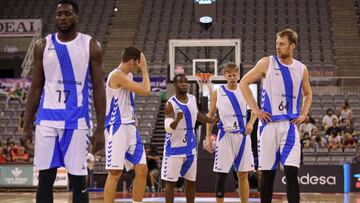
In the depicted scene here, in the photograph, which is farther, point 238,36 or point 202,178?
point 238,36

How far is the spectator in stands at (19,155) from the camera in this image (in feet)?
57.0

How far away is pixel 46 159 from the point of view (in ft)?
15.7

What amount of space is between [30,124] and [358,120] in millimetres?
16466

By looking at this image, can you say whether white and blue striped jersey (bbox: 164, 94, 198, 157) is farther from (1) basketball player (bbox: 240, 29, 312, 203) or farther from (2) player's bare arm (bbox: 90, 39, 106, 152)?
(2) player's bare arm (bbox: 90, 39, 106, 152)

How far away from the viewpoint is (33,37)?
91.6 ft

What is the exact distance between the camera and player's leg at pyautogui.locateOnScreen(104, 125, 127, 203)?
732cm

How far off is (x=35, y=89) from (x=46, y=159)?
551mm

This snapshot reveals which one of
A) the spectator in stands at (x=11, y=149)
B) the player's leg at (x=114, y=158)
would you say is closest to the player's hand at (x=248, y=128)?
the player's leg at (x=114, y=158)

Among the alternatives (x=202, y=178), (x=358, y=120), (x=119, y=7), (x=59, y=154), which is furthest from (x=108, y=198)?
(x=119, y=7)

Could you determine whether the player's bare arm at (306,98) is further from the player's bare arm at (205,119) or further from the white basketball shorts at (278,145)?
the player's bare arm at (205,119)

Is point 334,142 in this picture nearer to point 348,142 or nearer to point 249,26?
point 348,142

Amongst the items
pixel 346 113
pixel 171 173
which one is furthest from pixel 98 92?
pixel 346 113

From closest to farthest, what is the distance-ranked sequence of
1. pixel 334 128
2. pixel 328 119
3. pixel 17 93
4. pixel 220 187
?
1. pixel 220 187
2. pixel 334 128
3. pixel 328 119
4. pixel 17 93

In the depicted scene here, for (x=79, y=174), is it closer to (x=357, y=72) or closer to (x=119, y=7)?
(x=357, y=72)
